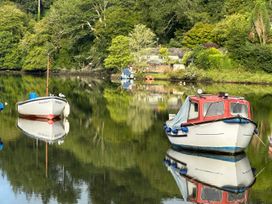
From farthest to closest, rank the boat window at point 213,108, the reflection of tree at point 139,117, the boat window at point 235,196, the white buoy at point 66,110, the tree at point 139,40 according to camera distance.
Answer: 1. the tree at point 139,40
2. the white buoy at point 66,110
3. the reflection of tree at point 139,117
4. the boat window at point 213,108
5. the boat window at point 235,196

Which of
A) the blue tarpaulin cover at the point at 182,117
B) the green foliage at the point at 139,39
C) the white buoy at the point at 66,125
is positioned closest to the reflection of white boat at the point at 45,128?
the white buoy at the point at 66,125

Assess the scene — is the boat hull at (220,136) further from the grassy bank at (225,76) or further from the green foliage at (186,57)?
the green foliage at (186,57)

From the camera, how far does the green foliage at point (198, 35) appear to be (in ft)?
278

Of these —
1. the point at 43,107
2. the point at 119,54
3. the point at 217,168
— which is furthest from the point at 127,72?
the point at 217,168

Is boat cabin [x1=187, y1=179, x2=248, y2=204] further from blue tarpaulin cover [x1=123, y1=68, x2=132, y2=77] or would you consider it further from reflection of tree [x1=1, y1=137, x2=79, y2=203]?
blue tarpaulin cover [x1=123, y1=68, x2=132, y2=77]

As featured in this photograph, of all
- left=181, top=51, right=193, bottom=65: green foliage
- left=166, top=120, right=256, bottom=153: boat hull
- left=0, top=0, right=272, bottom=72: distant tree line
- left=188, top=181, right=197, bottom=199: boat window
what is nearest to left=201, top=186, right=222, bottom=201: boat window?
left=188, top=181, right=197, bottom=199: boat window

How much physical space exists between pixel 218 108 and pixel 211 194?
657cm

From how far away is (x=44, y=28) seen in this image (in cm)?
9694

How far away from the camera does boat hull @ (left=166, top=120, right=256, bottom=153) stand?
66.3ft

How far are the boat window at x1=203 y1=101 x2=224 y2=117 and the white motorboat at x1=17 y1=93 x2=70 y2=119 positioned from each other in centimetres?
1211

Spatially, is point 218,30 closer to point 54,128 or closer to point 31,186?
point 54,128

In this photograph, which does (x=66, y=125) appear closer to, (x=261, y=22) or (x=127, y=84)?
(x=127, y=84)

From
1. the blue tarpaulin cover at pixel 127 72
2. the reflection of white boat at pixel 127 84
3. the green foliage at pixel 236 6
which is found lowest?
the reflection of white boat at pixel 127 84

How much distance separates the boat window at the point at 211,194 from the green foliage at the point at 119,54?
216 feet
